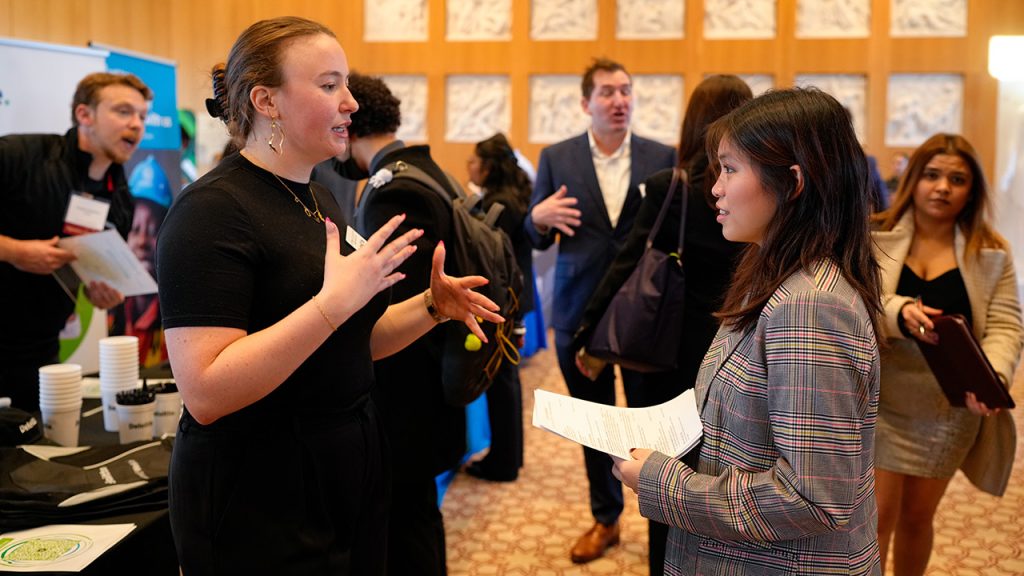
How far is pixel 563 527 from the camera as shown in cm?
360

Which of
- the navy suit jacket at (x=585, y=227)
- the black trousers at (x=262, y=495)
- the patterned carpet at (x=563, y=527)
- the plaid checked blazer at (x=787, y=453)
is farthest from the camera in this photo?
the navy suit jacket at (x=585, y=227)

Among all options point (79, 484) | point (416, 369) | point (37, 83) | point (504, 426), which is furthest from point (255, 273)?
point (37, 83)

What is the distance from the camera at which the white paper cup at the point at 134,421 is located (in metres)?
2.28

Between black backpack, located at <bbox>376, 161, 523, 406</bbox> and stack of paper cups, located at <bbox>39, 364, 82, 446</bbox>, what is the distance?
3.27 ft

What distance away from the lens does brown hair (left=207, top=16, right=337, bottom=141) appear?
1.50 m

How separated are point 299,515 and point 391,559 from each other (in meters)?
0.94

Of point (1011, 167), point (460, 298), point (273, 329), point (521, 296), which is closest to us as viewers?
point (273, 329)

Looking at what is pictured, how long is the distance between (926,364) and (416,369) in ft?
5.16

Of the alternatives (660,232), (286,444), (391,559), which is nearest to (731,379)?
(286,444)

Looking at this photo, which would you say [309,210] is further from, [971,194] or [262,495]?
[971,194]

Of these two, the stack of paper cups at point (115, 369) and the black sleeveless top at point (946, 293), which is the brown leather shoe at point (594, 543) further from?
the stack of paper cups at point (115, 369)

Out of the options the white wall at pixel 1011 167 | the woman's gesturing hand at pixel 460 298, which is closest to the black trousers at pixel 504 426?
the woman's gesturing hand at pixel 460 298

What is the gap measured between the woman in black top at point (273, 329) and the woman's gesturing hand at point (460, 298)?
188 mm

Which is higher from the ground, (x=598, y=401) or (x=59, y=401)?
(x=59, y=401)
